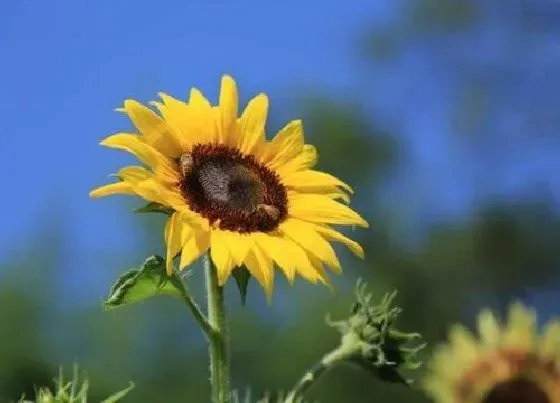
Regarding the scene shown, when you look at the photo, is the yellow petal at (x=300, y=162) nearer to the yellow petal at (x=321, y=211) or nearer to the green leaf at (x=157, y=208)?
the yellow petal at (x=321, y=211)

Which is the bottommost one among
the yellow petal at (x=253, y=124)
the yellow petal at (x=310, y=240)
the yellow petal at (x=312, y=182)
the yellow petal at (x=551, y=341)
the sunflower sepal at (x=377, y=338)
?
the sunflower sepal at (x=377, y=338)

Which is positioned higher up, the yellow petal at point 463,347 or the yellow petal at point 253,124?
the yellow petal at point 253,124

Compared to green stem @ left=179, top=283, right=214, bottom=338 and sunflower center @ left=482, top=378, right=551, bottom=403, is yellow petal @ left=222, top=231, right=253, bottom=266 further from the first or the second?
sunflower center @ left=482, top=378, right=551, bottom=403

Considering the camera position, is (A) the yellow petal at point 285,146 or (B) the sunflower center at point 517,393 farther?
(B) the sunflower center at point 517,393

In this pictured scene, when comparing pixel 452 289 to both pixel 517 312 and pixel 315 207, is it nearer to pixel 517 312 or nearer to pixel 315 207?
pixel 517 312

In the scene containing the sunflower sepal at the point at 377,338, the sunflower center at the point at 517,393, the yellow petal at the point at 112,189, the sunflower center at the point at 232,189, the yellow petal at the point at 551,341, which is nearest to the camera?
the yellow petal at the point at 112,189

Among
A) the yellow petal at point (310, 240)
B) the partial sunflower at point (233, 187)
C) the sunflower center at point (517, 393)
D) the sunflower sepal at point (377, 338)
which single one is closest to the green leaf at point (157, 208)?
the partial sunflower at point (233, 187)

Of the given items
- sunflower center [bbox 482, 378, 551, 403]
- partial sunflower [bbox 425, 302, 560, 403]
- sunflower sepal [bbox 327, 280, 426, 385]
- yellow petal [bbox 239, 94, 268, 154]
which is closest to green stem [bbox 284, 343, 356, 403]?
sunflower sepal [bbox 327, 280, 426, 385]
